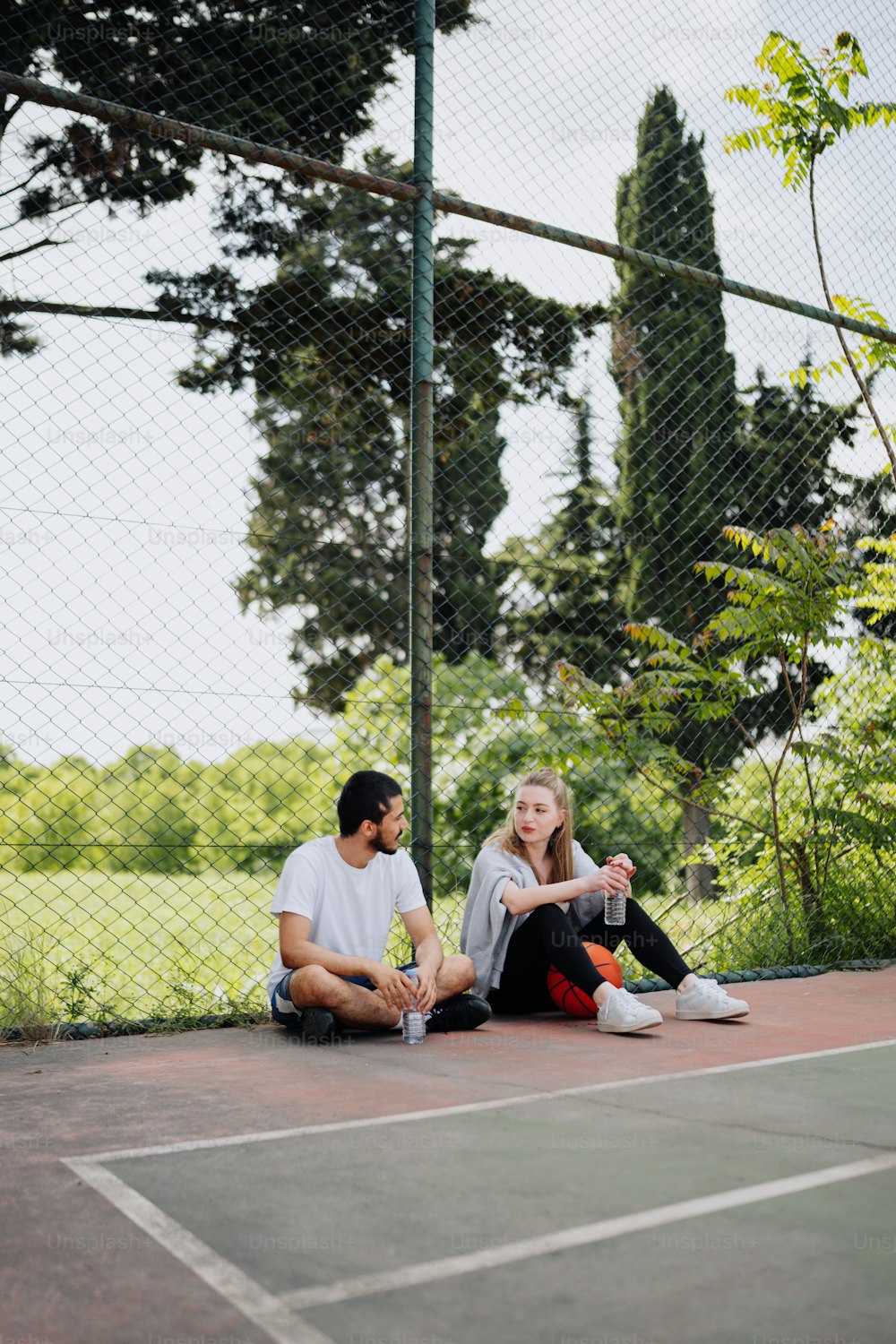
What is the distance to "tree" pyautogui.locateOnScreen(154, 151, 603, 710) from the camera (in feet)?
39.7

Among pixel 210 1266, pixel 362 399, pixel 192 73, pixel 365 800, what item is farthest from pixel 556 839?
pixel 362 399

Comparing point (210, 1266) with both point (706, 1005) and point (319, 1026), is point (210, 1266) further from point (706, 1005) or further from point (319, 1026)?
point (706, 1005)

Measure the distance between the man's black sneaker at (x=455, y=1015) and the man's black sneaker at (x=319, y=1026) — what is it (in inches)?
14.0

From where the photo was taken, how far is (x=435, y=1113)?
277 centimetres

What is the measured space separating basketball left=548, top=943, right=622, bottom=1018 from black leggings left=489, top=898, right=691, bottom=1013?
45 millimetres

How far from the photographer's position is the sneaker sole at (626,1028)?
151 inches

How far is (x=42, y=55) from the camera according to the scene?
8344 millimetres

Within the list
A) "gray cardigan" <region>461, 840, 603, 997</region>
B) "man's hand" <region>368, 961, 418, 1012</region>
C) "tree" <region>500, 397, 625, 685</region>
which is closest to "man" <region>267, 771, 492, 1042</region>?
"man's hand" <region>368, 961, 418, 1012</region>

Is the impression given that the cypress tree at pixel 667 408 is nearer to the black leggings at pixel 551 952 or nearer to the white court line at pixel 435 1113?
the black leggings at pixel 551 952

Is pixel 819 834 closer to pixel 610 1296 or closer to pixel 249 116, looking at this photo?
pixel 610 1296

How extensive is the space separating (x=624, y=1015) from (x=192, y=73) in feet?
26.1

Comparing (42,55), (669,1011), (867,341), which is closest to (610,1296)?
(669,1011)

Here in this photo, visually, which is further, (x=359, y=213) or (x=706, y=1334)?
(x=359, y=213)

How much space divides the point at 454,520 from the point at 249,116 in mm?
7756
